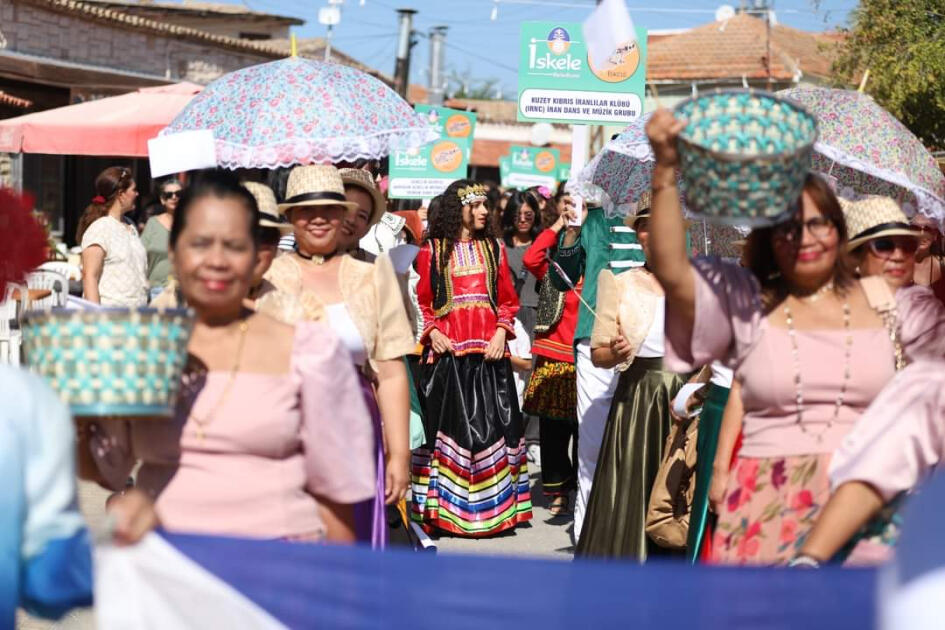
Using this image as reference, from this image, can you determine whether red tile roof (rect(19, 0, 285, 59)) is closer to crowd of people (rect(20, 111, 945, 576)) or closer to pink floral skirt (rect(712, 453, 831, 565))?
crowd of people (rect(20, 111, 945, 576))

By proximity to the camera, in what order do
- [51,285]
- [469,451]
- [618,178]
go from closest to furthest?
[618,178] < [469,451] < [51,285]

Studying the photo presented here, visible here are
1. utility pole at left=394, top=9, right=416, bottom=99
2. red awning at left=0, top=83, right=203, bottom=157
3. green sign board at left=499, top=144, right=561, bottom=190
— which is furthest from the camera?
utility pole at left=394, top=9, right=416, bottom=99

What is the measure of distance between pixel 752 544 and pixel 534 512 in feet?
20.5

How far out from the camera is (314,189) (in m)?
5.10

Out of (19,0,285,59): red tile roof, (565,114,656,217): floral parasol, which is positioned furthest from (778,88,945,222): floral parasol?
(19,0,285,59): red tile roof

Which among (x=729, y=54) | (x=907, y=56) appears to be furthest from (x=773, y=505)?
(x=729, y=54)

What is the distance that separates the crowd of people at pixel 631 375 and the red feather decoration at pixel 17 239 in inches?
13.5

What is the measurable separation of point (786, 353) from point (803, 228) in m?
Result: 0.33

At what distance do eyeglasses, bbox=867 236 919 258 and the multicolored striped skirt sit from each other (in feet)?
15.2

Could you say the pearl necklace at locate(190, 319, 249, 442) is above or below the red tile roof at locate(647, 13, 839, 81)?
below

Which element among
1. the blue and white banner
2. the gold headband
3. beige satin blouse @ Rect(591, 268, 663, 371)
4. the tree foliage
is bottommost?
the blue and white banner

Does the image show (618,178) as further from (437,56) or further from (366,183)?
(437,56)

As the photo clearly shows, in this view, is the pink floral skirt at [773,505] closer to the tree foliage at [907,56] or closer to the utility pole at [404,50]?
the tree foliage at [907,56]

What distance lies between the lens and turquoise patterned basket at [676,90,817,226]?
3.19 m
